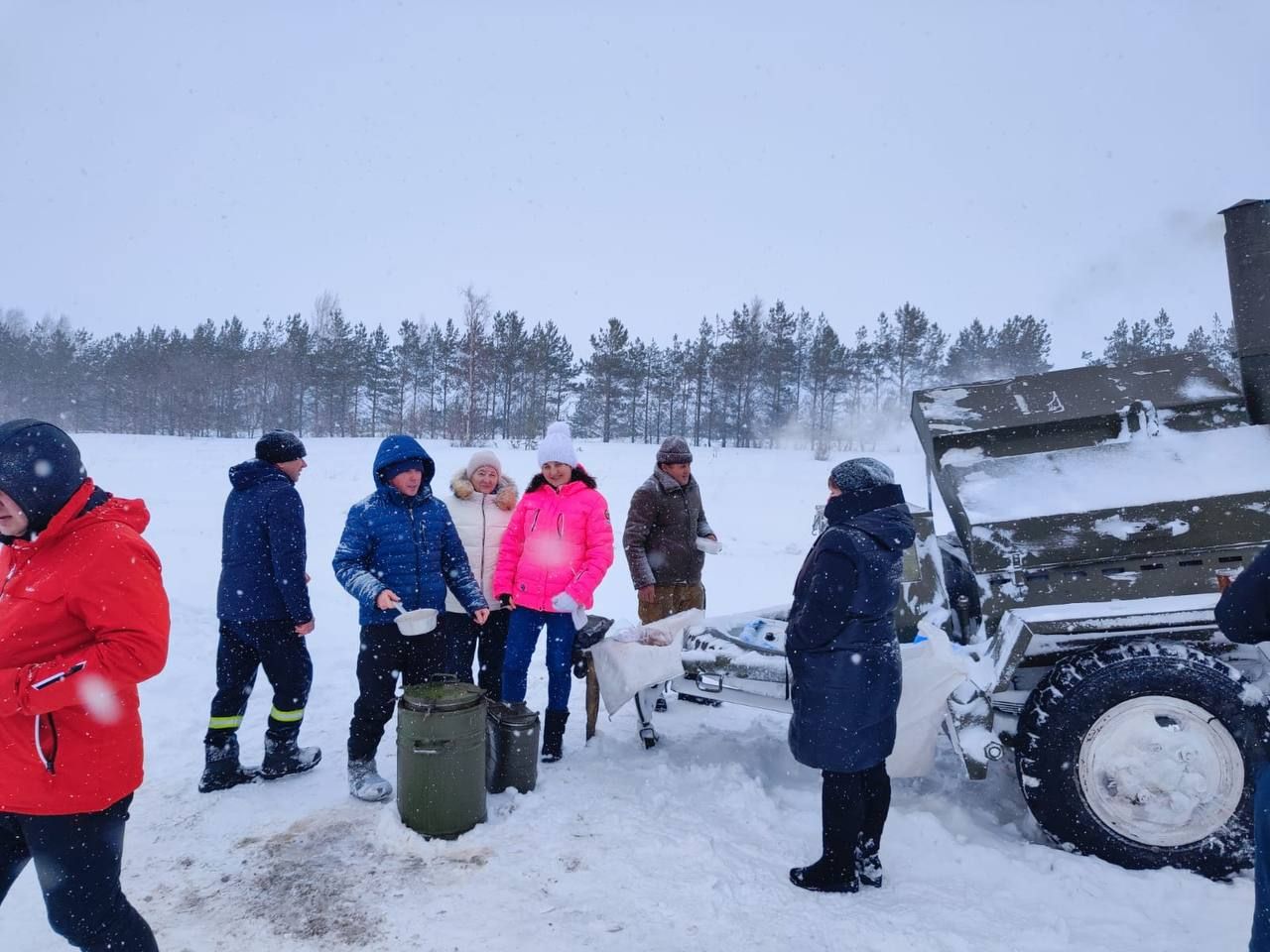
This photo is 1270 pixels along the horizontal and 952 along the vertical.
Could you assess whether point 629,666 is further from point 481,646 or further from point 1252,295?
point 1252,295

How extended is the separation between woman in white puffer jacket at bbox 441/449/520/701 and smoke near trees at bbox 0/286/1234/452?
3104 centimetres

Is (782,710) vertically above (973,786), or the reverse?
(782,710)

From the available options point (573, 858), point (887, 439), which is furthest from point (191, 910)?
point (887, 439)

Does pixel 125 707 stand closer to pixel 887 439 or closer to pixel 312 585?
pixel 312 585

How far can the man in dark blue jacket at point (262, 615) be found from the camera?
155 inches

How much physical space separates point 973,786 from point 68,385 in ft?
194

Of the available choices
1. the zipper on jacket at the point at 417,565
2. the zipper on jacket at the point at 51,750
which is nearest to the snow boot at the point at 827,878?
the zipper on jacket at the point at 417,565

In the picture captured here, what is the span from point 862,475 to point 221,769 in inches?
144

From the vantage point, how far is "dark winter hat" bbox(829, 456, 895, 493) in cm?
305

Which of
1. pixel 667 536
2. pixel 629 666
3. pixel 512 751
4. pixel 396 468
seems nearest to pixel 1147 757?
pixel 629 666

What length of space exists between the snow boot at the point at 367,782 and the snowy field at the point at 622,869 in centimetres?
7

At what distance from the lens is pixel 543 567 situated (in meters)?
4.37

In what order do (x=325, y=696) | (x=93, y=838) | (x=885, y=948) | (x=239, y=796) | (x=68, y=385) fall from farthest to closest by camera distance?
1. (x=68, y=385)
2. (x=325, y=696)
3. (x=239, y=796)
4. (x=885, y=948)
5. (x=93, y=838)

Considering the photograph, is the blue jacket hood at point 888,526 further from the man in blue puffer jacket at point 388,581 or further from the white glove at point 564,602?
the man in blue puffer jacket at point 388,581
